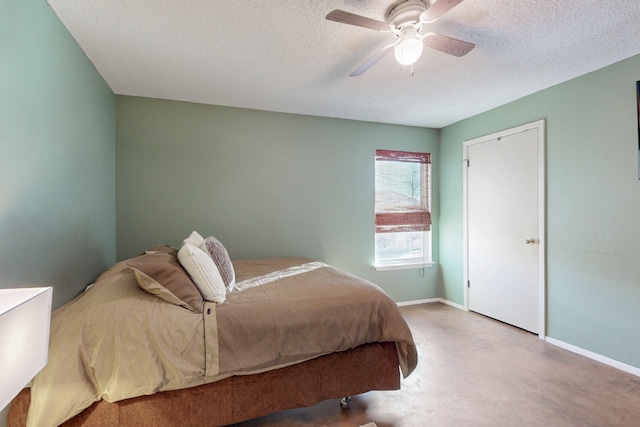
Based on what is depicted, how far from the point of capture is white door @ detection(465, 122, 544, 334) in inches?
117

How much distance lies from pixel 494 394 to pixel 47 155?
3131mm

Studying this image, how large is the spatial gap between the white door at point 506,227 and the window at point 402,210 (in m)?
0.59

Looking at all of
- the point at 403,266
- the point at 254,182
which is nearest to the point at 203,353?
the point at 254,182

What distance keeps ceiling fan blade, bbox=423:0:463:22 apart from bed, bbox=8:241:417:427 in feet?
5.26

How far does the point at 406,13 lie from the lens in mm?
1599

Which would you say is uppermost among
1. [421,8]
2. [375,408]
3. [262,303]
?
[421,8]

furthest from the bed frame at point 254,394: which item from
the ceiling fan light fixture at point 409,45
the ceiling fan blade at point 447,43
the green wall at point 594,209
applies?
the green wall at point 594,209

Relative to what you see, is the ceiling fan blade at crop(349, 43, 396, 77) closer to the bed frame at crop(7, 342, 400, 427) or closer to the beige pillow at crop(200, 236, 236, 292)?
the beige pillow at crop(200, 236, 236, 292)

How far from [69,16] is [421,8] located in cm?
204

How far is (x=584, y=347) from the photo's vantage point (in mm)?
2564

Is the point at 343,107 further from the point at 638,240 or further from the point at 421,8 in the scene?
the point at 638,240

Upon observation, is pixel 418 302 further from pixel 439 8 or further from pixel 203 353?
pixel 439 8

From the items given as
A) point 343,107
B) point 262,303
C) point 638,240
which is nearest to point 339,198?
point 343,107

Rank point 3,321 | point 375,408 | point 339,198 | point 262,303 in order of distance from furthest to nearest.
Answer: point 339,198 < point 375,408 < point 262,303 < point 3,321
